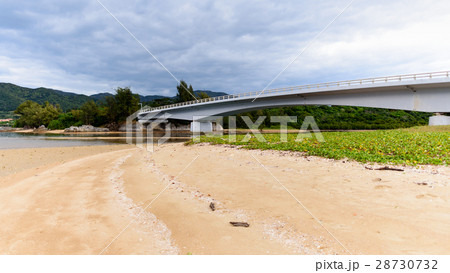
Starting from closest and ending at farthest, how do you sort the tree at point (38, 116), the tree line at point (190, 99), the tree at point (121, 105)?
the tree line at point (190, 99) < the tree at point (121, 105) < the tree at point (38, 116)

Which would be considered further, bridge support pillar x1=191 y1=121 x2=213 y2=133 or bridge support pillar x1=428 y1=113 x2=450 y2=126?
bridge support pillar x1=191 y1=121 x2=213 y2=133

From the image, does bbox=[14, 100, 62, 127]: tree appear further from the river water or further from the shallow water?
the river water

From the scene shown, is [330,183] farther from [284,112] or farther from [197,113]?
[284,112]

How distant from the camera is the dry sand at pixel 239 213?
386 cm

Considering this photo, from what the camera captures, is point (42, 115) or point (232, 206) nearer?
point (232, 206)

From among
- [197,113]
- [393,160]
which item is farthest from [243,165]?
[197,113]

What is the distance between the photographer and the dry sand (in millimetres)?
3856

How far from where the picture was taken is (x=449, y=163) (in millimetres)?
8117

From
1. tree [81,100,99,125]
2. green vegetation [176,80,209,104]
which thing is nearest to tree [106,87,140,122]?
tree [81,100,99,125]

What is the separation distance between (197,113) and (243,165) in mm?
44939

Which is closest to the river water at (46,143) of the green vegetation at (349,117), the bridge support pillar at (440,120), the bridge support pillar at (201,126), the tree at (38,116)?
the bridge support pillar at (201,126)

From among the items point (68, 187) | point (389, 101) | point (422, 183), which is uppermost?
point (389, 101)

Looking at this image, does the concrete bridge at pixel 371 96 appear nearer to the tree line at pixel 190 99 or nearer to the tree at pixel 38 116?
the tree line at pixel 190 99

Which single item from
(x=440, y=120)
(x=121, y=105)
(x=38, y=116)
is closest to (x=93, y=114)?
(x=121, y=105)
